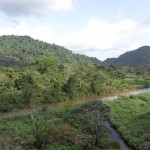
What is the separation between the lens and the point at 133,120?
4603cm

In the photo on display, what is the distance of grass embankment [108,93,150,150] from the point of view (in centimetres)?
3488

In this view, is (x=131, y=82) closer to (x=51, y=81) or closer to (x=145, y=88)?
(x=145, y=88)

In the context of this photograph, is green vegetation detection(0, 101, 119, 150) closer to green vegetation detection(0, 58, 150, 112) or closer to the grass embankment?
the grass embankment

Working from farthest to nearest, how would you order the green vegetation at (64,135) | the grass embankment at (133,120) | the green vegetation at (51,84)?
1. the green vegetation at (51,84)
2. the grass embankment at (133,120)
3. the green vegetation at (64,135)

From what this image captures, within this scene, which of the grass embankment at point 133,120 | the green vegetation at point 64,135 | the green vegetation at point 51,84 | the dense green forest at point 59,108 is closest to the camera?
the green vegetation at point 64,135

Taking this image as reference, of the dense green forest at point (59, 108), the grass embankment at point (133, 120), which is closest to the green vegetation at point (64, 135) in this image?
the dense green forest at point (59, 108)


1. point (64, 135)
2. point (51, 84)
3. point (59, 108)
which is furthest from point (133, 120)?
point (51, 84)

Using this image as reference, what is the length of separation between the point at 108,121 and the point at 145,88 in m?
54.2

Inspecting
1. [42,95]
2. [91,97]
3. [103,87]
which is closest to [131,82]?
[103,87]

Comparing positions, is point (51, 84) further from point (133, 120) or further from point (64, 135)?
point (64, 135)

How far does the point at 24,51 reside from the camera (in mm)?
180875

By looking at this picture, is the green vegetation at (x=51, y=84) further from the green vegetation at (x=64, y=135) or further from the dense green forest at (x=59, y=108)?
the green vegetation at (x=64, y=135)

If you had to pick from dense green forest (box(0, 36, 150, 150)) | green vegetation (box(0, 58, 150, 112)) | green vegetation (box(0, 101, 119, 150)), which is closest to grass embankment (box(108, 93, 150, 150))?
dense green forest (box(0, 36, 150, 150))

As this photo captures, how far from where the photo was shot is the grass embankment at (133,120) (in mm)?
34881
